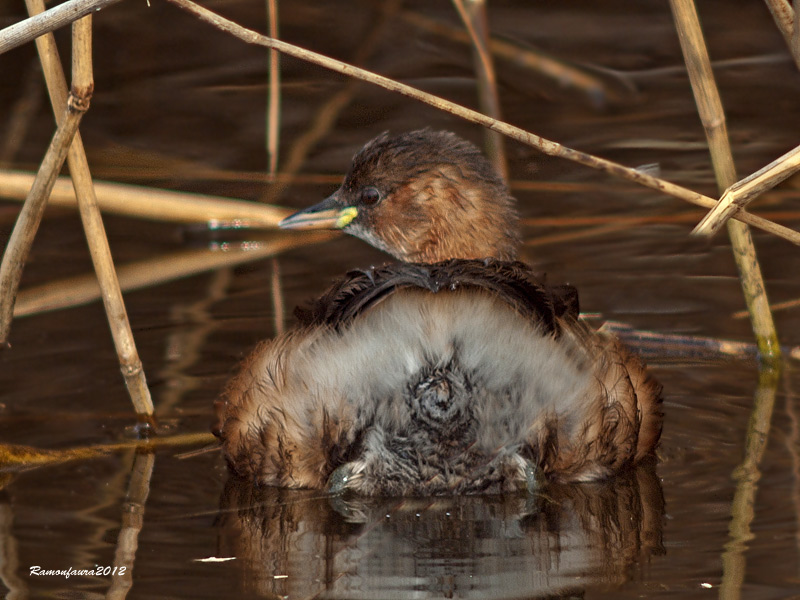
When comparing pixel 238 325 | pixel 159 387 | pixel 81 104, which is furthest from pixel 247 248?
pixel 81 104

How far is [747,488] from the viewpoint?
11.4ft

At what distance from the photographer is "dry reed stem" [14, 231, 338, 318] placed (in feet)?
17.2

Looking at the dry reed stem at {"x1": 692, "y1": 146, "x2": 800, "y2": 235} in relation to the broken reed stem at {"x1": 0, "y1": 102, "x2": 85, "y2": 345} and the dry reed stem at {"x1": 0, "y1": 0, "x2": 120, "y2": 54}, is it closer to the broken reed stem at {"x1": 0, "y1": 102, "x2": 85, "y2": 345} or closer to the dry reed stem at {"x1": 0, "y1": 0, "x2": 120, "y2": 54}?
the dry reed stem at {"x1": 0, "y1": 0, "x2": 120, "y2": 54}

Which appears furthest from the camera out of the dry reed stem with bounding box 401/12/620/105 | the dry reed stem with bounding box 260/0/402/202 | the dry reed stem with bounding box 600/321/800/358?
the dry reed stem with bounding box 401/12/620/105

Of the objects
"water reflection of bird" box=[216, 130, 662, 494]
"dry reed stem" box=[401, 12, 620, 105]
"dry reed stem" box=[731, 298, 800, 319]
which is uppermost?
"dry reed stem" box=[401, 12, 620, 105]

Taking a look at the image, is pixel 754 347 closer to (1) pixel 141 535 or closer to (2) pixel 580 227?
(2) pixel 580 227

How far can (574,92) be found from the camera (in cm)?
774

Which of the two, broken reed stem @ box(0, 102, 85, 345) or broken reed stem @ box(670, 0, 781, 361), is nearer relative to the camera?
broken reed stem @ box(0, 102, 85, 345)

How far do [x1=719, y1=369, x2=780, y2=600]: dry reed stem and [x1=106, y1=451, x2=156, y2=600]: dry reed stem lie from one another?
4.25 ft

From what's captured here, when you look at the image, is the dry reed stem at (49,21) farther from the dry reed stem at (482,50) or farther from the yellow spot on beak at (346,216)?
the dry reed stem at (482,50)

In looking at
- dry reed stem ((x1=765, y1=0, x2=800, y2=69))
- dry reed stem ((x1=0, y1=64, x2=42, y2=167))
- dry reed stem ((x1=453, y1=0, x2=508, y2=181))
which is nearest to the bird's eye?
dry reed stem ((x1=453, y1=0, x2=508, y2=181))

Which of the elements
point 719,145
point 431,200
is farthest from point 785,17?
point 431,200

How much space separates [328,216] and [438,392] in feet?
5.57

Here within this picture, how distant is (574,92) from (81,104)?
177 inches
